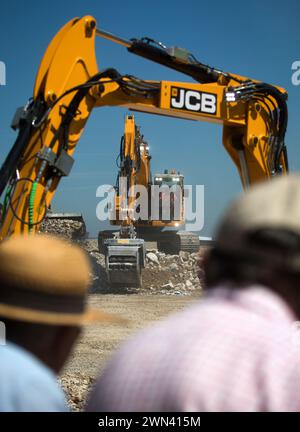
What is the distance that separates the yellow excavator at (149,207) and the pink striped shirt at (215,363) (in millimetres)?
14837

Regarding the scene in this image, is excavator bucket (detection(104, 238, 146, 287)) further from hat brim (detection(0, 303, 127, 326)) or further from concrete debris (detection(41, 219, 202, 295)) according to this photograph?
hat brim (detection(0, 303, 127, 326))

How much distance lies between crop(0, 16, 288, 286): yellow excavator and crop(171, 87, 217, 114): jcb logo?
1cm

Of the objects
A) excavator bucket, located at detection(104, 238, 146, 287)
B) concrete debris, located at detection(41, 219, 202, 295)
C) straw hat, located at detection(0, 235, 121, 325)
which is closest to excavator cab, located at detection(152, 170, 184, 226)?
concrete debris, located at detection(41, 219, 202, 295)

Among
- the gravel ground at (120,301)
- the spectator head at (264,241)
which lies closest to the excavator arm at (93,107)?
the gravel ground at (120,301)

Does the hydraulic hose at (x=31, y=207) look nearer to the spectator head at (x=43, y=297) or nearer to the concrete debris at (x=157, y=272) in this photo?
the spectator head at (x=43, y=297)

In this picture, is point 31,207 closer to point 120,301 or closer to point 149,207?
point 120,301

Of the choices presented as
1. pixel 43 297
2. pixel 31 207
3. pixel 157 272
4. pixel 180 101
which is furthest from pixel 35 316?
pixel 157 272

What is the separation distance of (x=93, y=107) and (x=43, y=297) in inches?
237

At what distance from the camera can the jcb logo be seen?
8.09 metres

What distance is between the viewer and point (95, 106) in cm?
763

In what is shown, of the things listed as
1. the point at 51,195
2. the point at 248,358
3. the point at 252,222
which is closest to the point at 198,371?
the point at 248,358

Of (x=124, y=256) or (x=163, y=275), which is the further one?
(x=163, y=275)

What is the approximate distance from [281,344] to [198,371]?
0.19 meters

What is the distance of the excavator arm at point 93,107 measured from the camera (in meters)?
6.73
